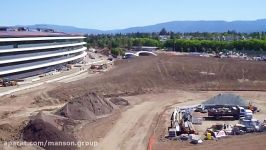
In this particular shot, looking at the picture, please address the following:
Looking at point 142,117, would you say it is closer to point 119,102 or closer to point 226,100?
point 119,102

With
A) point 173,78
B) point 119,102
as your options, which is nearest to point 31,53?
point 119,102

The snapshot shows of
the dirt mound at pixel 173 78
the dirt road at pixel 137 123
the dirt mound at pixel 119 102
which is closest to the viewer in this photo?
the dirt road at pixel 137 123

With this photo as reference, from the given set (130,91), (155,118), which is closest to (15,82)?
(130,91)

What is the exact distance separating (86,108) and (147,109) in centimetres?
1124

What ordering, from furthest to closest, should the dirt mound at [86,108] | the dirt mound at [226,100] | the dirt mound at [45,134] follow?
the dirt mound at [226,100] → the dirt mound at [86,108] → the dirt mound at [45,134]

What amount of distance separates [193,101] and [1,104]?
26408 millimetres

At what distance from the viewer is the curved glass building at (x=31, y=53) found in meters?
70.4

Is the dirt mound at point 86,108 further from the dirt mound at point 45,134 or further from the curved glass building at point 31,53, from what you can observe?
the curved glass building at point 31,53

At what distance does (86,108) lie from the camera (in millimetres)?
49250

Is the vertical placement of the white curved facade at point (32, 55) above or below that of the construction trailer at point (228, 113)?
above

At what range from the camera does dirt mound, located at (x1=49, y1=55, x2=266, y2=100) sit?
2835 inches

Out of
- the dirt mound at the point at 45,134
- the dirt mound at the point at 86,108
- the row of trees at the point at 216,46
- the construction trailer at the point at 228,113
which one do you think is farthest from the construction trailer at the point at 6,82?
the row of trees at the point at 216,46

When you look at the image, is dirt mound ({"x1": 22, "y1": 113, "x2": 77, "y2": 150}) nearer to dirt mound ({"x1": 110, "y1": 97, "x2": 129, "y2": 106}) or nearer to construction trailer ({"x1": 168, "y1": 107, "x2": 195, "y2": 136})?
construction trailer ({"x1": 168, "y1": 107, "x2": 195, "y2": 136})

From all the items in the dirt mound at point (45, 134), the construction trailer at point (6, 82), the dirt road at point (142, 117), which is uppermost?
the dirt mound at point (45, 134)
